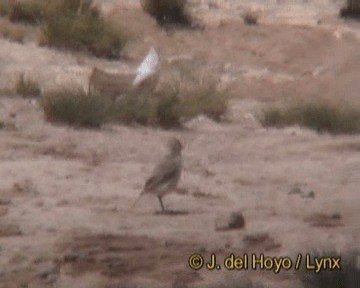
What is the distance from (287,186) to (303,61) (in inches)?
191

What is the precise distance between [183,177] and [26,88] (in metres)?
2.47

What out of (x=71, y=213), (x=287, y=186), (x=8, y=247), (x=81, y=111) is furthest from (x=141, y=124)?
(x=8, y=247)

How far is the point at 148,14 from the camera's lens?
51.1ft

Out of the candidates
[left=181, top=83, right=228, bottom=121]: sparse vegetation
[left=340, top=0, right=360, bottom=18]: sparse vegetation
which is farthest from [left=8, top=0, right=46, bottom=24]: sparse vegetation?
[left=340, top=0, right=360, bottom=18]: sparse vegetation

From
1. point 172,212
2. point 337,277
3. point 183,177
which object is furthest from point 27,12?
point 337,277

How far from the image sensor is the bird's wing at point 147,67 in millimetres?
12453

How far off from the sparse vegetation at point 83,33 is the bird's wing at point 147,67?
0.35m

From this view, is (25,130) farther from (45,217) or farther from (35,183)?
(45,217)

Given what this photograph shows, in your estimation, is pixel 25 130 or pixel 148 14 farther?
pixel 148 14

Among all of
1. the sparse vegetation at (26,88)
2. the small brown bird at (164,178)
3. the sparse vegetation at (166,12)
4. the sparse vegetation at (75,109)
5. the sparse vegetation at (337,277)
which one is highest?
the sparse vegetation at (337,277)

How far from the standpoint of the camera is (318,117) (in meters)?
11.6

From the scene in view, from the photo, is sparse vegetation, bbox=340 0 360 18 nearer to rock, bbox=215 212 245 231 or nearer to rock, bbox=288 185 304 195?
rock, bbox=288 185 304 195

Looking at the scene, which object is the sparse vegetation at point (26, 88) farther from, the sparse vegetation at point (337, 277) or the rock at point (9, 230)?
the sparse vegetation at point (337, 277)

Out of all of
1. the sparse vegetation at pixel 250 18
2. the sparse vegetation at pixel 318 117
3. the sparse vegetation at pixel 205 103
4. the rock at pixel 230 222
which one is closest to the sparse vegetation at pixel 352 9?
the sparse vegetation at pixel 250 18
